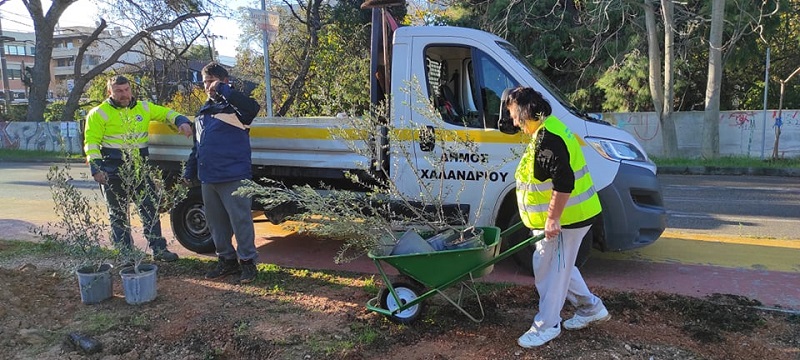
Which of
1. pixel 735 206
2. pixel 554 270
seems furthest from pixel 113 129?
pixel 735 206

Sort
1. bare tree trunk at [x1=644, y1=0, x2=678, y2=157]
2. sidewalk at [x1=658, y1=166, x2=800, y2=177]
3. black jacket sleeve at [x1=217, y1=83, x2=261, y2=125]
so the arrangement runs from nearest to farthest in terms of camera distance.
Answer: black jacket sleeve at [x1=217, y1=83, x2=261, y2=125]
sidewalk at [x1=658, y1=166, x2=800, y2=177]
bare tree trunk at [x1=644, y1=0, x2=678, y2=157]

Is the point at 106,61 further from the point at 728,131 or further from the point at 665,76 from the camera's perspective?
the point at 728,131

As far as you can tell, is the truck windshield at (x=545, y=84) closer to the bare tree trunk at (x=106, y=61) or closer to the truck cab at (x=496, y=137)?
the truck cab at (x=496, y=137)

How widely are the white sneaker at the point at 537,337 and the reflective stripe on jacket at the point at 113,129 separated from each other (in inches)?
145

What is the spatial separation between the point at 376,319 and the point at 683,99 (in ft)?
63.9

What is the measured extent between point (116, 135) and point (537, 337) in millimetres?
4183

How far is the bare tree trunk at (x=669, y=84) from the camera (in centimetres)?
1498

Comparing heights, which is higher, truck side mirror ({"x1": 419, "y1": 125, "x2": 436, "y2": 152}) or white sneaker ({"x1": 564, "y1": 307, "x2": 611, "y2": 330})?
truck side mirror ({"x1": 419, "y1": 125, "x2": 436, "y2": 152})

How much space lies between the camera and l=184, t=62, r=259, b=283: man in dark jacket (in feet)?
15.3

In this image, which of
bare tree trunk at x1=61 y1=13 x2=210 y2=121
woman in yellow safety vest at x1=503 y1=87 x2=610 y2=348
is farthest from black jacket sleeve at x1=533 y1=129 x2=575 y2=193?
bare tree trunk at x1=61 y1=13 x2=210 y2=121

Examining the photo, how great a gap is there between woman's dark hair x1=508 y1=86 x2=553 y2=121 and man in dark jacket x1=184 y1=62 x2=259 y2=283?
7.66 feet

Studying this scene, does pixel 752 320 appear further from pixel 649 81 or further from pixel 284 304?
pixel 649 81

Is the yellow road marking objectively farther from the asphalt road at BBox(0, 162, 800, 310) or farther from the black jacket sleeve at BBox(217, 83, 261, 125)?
the black jacket sleeve at BBox(217, 83, 261, 125)

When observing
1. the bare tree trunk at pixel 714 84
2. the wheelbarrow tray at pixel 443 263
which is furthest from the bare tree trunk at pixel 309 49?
the wheelbarrow tray at pixel 443 263
